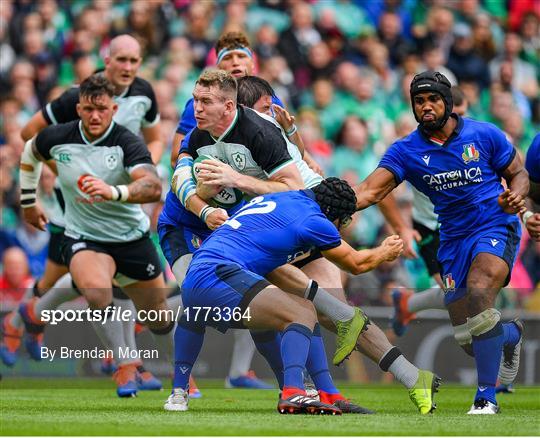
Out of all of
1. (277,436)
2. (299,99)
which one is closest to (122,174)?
(277,436)

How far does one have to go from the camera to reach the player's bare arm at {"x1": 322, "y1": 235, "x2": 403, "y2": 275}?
8367 mm

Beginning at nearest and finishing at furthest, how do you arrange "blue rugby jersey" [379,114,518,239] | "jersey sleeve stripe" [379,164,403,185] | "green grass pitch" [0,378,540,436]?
"green grass pitch" [0,378,540,436] < "blue rugby jersey" [379,114,518,239] < "jersey sleeve stripe" [379,164,403,185]

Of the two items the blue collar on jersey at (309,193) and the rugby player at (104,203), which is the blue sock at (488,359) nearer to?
the blue collar on jersey at (309,193)

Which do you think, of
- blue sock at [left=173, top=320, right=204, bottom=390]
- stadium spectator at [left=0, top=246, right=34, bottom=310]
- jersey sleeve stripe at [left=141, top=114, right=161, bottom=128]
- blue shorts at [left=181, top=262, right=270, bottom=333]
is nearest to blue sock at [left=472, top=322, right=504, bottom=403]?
blue shorts at [left=181, top=262, right=270, bottom=333]

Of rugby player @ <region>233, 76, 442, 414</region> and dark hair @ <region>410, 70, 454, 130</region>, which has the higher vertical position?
dark hair @ <region>410, 70, 454, 130</region>

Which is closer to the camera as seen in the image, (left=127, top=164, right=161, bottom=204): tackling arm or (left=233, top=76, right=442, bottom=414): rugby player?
(left=233, top=76, right=442, bottom=414): rugby player

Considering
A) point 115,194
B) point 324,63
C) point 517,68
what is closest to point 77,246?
point 115,194

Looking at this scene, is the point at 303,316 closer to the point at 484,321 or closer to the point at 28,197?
the point at 484,321

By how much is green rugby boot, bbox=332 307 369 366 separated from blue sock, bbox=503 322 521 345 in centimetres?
165

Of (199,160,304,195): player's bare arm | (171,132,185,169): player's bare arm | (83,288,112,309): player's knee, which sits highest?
(199,160,304,195): player's bare arm

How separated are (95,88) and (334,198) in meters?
3.16

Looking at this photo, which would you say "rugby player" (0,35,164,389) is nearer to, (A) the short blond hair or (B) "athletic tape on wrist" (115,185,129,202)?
(B) "athletic tape on wrist" (115,185,129,202)

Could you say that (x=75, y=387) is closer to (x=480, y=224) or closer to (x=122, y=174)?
(x=122, y=174)

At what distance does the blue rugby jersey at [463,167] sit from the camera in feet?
31.2
